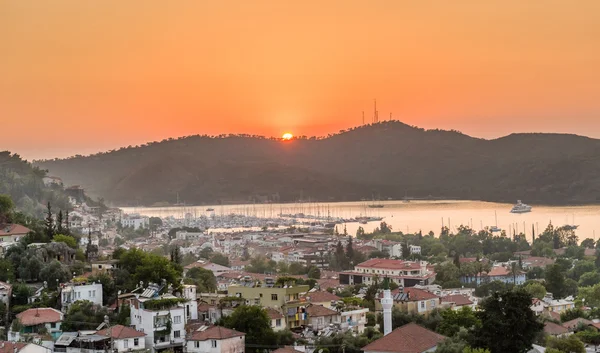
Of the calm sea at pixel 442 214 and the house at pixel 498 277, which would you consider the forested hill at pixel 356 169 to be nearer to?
the calm sea at pixel 442 214

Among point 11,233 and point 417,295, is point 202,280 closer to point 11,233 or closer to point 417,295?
point 11,233

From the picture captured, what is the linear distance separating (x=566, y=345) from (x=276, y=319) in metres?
5.51

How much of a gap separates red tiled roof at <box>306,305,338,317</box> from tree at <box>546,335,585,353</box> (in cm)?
469

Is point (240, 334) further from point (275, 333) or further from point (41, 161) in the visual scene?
point (41, 161)

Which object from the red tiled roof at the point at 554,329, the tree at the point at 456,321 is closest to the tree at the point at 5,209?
the tree at the point at 456,321

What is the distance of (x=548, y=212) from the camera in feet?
376

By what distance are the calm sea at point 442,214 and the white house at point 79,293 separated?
57615mm

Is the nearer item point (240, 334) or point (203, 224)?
point (240, 334)

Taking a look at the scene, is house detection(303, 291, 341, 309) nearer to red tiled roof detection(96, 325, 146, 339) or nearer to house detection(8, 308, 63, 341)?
red tiled roof detection(96, 325, 146, 339)

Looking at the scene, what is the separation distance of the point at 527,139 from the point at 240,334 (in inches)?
5904

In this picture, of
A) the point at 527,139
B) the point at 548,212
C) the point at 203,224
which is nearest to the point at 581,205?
the point at 548,212

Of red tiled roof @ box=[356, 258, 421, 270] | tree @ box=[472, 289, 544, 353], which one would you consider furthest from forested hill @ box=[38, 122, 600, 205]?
tree @ box=[472, 289, 544, 353]

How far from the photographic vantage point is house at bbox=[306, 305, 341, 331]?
2006 cm

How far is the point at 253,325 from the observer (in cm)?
1770
